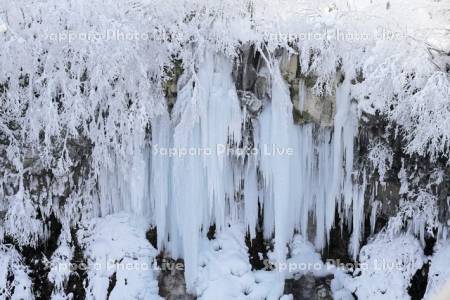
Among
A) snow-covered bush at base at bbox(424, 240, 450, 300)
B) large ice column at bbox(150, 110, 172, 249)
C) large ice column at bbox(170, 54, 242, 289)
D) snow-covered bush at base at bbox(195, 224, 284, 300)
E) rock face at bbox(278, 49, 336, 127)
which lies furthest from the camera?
snow-covered bush at base at bbox(195, 224, 284, 300)

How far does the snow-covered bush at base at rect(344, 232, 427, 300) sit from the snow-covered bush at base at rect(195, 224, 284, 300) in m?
1.14

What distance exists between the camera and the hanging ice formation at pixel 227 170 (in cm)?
628

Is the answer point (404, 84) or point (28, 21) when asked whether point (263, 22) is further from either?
point (28, 21)

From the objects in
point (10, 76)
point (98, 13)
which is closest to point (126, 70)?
point (98, 13)

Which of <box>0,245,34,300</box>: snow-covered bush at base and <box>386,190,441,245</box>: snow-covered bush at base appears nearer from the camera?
<box>386,190,441,245</box>: snow-covered bush at base

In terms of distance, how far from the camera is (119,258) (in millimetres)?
6570

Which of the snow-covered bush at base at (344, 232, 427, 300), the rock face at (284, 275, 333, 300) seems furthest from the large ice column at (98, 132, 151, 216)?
the snow-covered bush at base at (344, 232, 427, 300)

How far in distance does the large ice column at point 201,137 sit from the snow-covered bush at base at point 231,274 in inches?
16.2

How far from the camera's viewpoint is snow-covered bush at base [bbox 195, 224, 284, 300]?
21.9 feet

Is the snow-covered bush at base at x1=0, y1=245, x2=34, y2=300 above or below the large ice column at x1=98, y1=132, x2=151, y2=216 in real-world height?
below

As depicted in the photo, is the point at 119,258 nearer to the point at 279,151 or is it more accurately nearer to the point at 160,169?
the point at 160,169

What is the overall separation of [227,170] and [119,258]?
1.87 m

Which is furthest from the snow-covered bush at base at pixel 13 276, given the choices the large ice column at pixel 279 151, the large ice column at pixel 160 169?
the large ice column at pixel 279 151

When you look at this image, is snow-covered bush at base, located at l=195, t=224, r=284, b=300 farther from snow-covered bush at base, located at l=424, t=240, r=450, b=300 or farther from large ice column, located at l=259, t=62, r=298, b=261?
snow-covered bush at base, located at l=424, t=240, r=450, b=300
